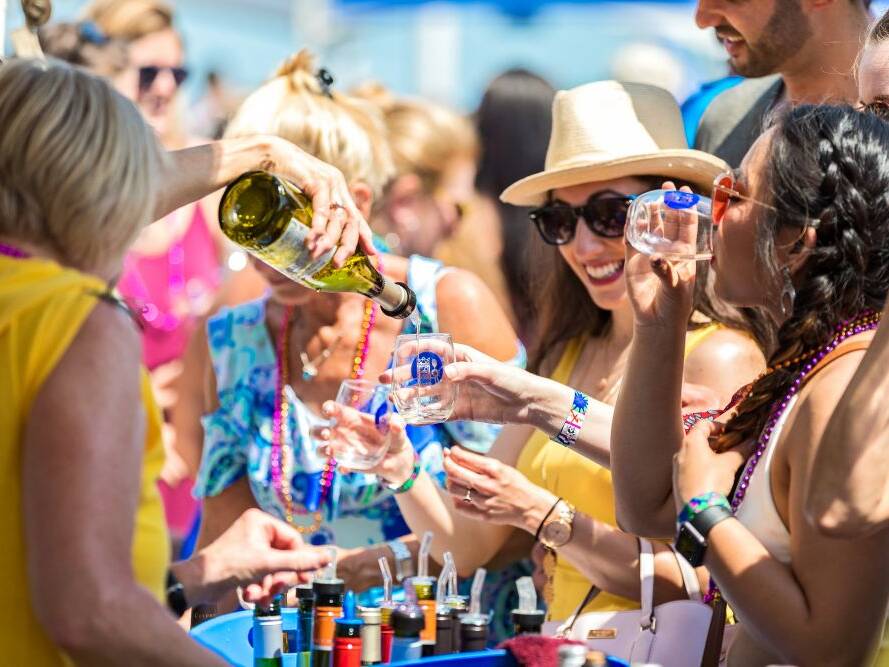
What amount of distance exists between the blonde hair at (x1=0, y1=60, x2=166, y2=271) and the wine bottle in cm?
69

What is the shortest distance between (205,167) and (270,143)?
20cm

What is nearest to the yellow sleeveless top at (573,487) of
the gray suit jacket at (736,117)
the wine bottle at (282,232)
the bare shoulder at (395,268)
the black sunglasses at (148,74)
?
the bare shoulder at (395,268)

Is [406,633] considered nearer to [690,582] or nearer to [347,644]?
[347,644]

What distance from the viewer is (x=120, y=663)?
167 centimetres

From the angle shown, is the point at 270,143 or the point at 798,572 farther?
the point at 270,143

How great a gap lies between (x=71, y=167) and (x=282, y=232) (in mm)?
806

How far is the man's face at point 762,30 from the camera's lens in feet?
12.3

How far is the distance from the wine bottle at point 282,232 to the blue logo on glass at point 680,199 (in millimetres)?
602

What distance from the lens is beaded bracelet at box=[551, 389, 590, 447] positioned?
9.47 feet

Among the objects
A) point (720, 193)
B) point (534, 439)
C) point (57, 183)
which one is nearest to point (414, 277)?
point (534, 439)

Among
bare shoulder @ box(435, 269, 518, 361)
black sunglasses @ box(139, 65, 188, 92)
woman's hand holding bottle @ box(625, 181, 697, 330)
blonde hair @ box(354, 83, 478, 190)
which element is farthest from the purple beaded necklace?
black sunglasses @ box(139, 65, 188, 92)

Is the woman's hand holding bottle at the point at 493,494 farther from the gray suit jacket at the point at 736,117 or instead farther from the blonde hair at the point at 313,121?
the gray suit jacket at the point at 736,117

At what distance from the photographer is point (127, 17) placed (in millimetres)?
5848

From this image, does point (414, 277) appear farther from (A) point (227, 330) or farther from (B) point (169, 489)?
(B) point (169, 489)
